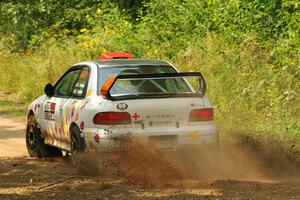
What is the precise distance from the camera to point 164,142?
30.9 ft

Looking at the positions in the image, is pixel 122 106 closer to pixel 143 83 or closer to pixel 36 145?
pixel 143 83

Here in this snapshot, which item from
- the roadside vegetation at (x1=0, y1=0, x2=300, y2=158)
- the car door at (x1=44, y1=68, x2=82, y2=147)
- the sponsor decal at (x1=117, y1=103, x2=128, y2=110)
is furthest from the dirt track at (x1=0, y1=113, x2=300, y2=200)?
the roadside vegetation at (x1=0, y1=0, x2=300, y2=158)

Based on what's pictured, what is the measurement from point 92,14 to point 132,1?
1433 millimetres

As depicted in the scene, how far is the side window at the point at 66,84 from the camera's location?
10.8 m

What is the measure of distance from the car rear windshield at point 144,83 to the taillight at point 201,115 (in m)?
0.36

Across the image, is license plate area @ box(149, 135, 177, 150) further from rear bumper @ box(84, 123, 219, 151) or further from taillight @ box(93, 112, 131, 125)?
taillight @ box(93, 112, 131, 125)

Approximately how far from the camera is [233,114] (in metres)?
13.3

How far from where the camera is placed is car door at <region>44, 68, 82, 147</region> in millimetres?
10719

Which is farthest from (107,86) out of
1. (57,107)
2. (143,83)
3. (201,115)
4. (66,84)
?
(66,84)

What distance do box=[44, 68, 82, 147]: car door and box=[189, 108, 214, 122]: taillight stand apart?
6.55 feet

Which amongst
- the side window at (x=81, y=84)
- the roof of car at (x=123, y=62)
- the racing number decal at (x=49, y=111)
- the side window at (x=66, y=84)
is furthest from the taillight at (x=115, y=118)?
the racing number decal at (x=49, y=111)

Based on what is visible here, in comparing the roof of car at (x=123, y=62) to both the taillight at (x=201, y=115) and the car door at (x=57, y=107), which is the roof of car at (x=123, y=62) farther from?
the taillight at (x=201, y=115)

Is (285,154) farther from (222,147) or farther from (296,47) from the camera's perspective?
(296,47)

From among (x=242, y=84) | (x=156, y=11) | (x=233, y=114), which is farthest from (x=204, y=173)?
(x=156, y=11)
